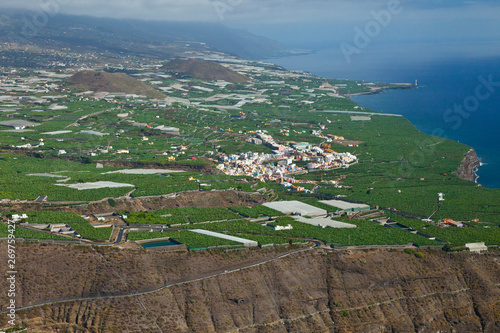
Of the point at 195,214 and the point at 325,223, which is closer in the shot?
the point at 325,223

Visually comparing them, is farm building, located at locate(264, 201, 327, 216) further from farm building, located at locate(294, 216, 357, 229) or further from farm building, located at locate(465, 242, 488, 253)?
farm building, located at locate(465, 242, 488, 253)

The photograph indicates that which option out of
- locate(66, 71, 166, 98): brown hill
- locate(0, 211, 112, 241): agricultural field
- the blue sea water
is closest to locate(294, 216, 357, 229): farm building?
locate(0, 211, 112, 241): agricultural field

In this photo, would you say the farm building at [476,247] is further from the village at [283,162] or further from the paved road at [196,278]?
the village at [283,162]

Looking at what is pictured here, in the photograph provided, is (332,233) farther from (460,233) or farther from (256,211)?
(460,233)

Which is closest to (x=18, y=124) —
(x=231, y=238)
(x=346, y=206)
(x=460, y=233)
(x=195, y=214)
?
(x=195, y=214)

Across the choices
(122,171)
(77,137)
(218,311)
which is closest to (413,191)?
(122,171)

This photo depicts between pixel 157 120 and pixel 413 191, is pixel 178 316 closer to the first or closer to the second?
pixel 413 191
